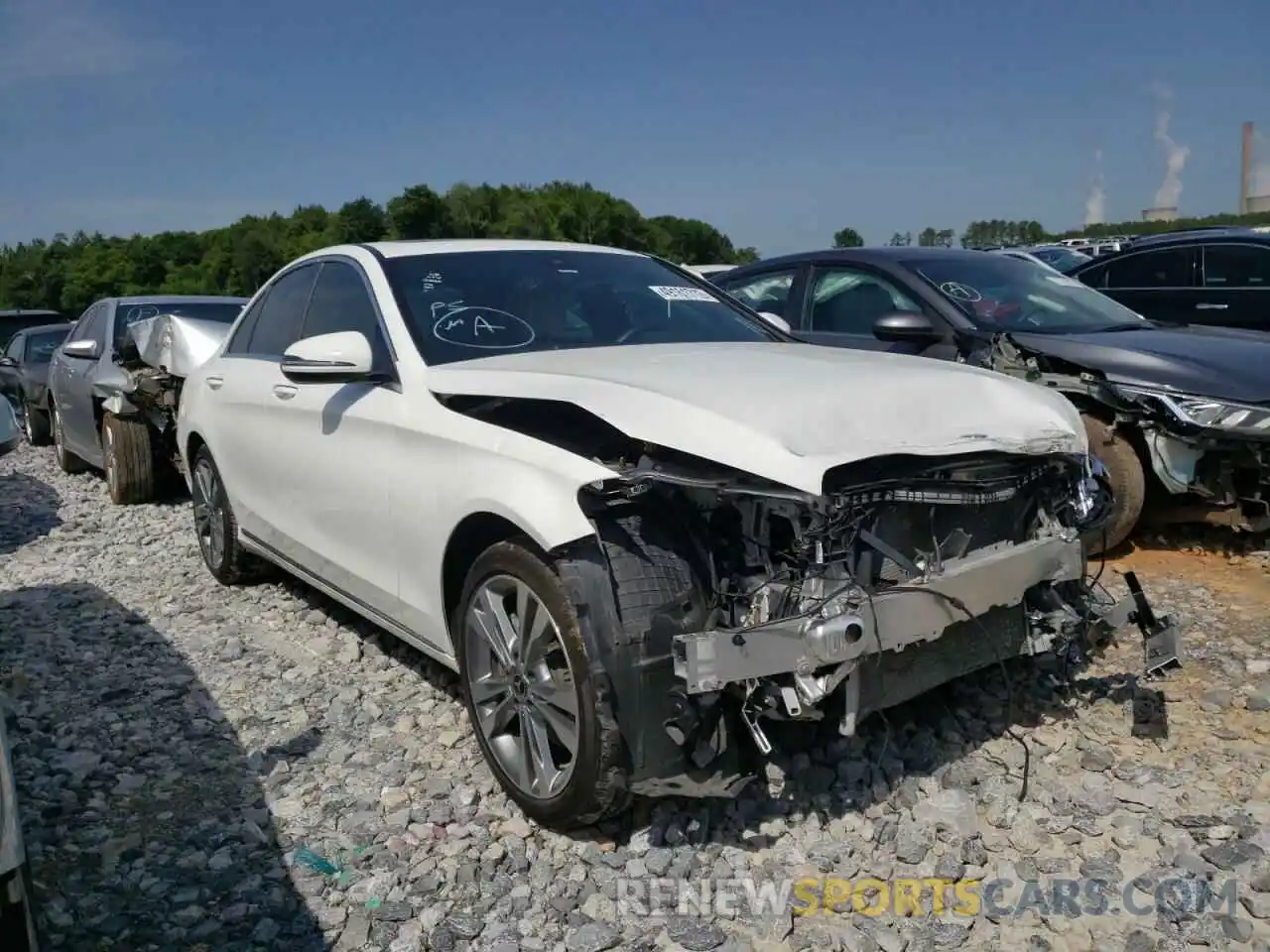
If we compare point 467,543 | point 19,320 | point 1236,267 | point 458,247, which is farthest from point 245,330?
point 19,320

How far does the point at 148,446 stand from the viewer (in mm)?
8148

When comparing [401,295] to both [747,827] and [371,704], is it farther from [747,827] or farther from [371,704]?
[747,827]

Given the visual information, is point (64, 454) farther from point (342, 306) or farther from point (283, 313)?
point (342, 306)

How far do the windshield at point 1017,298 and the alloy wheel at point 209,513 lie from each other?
4071 mm

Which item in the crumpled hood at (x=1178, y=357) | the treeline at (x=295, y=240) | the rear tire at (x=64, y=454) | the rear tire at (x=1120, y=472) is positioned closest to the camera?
the crumpled hood at (x=1178, y=357)

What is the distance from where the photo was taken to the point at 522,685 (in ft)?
10.1

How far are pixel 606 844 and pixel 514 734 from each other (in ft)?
1.44

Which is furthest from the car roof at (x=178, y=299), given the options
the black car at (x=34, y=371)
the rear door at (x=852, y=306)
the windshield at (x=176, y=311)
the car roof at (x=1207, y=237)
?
the car roof at (x=1207, y=237)

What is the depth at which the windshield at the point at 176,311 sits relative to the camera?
8.33 metres

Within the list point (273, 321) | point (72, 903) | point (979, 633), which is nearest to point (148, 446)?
point (273, 321)

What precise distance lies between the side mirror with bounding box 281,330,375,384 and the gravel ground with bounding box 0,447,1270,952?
127 cm

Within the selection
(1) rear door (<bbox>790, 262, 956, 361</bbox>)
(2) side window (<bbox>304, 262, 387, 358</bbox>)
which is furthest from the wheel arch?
(1) rear door (<bbox>790, 262, 956, 361</bbox>)

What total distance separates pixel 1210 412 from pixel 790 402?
2.99 m

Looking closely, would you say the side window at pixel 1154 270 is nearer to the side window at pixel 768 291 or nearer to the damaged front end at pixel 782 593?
the side window at pixel 768 291
